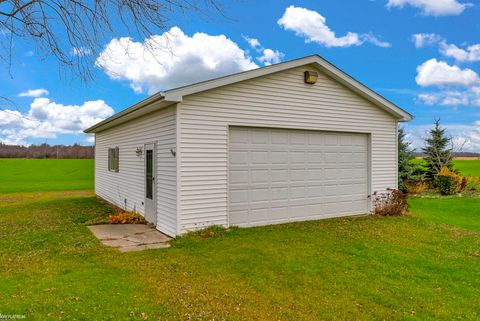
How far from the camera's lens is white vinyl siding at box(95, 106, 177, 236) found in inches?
287

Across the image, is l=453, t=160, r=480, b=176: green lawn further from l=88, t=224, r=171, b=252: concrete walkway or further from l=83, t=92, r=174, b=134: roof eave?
l=88, t=224, r=171, b=252: concrete walkway

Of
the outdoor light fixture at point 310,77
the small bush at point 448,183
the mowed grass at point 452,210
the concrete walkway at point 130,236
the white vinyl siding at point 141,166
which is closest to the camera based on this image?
the concrete walkway at point 130,236

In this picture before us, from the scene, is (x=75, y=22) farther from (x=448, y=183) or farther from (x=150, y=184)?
(x=448, y=183)

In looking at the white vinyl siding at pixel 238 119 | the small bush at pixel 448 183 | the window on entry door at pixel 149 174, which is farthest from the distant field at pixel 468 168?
the window on entry door at pixel 149 174

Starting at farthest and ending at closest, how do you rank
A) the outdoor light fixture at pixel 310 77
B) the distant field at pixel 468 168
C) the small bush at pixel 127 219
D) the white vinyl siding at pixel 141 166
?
the distant field at pixel 468 168 < the small bush at pixel 127 219 < the outdoor light fixture at pixel 310 77 < the white vinyl siding at pixel 141 166

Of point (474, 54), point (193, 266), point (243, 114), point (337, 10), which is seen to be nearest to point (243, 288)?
point (193, 266)

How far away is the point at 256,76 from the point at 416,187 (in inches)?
502

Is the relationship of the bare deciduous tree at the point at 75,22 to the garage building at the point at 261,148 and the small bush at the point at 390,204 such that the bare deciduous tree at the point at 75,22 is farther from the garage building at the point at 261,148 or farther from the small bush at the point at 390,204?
the small bush at the point at 390,204

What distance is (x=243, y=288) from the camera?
4332mm

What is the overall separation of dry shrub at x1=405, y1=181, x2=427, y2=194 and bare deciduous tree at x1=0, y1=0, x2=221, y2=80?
15545mm

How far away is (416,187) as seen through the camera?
16969 millimetres

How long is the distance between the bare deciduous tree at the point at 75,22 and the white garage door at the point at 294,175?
3.96m

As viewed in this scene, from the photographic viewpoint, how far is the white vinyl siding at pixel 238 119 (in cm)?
713

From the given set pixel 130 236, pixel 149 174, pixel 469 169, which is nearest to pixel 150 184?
pixel 149 174
